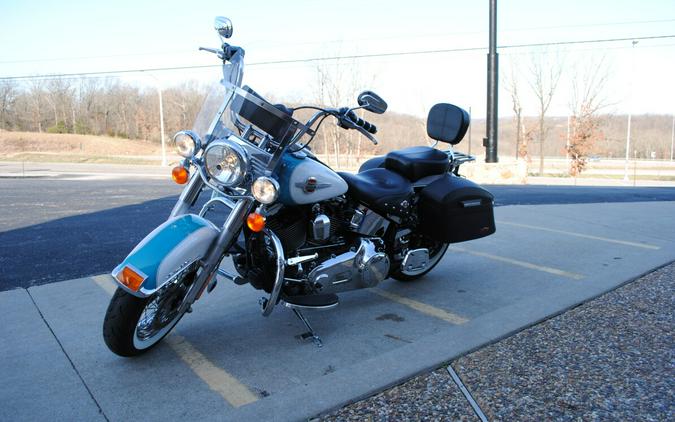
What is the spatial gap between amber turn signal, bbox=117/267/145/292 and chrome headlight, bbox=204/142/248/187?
699mm

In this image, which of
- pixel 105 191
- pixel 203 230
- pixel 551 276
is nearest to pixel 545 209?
pixel 551 276

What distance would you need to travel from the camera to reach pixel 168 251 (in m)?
3.03

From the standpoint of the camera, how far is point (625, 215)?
841 centimetres

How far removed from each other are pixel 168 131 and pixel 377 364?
66.6 m

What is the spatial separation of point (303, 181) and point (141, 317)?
1.29 metres

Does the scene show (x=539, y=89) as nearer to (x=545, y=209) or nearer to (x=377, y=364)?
(x=545, y=209)

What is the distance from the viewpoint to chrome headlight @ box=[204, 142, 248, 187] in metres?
3.05

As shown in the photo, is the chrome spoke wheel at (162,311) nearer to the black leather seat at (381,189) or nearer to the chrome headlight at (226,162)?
the chrome headlight at (226,162)

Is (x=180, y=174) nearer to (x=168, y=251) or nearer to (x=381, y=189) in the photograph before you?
(x=168, y=251)

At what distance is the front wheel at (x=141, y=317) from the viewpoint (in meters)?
3.07

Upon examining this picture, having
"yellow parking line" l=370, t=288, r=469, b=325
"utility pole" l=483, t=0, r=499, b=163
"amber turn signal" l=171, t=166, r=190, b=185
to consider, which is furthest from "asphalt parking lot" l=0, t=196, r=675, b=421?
"utility pole" l=483, t=0, r=499, b=163

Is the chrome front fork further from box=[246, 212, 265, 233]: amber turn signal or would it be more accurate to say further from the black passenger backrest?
the black passenger backrest

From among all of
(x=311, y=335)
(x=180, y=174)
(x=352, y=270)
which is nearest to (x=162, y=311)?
(x=180, y=174)

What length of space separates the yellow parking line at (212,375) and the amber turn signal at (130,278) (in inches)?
26.2
